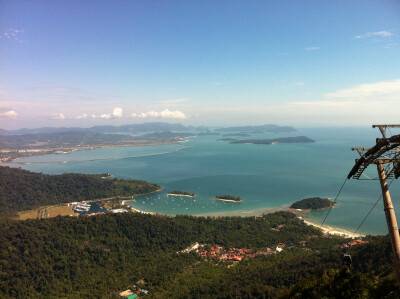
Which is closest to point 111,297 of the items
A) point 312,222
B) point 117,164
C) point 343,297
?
point 343,297

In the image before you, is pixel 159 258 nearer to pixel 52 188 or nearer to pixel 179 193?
pixel 179 193

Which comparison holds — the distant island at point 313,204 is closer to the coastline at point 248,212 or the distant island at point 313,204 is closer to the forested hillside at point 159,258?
the coastline at point 248,212

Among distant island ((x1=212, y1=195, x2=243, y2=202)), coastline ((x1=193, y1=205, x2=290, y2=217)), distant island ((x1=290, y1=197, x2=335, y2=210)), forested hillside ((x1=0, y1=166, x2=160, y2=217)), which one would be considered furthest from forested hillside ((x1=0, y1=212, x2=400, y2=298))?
forested hillside ((x1=0, y1=166, x2=160, y2=217))

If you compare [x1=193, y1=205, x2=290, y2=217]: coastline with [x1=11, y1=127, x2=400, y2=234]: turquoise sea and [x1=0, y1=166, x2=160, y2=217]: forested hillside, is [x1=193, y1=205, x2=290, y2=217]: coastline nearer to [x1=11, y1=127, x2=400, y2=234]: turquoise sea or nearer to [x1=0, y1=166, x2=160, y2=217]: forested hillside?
[x1=11, y1=127, x2=400, y2=234]: turquoise sea

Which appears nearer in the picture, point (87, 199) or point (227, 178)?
point (87, 199)

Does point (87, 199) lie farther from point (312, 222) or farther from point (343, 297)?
point (343, 297)

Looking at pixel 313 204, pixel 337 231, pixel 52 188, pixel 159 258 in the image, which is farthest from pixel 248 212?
pixel 52 188

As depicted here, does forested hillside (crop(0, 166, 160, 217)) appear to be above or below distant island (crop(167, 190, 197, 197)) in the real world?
above

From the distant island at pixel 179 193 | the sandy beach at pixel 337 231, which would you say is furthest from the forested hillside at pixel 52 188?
the sandy beach at pixel 337 231
